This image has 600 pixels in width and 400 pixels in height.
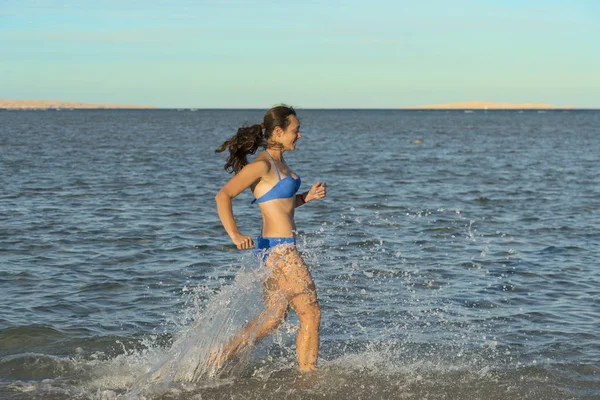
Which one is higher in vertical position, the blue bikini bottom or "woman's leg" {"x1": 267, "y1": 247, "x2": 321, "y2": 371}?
the blue bikini bottom

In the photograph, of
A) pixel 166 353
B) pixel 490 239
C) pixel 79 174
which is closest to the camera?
pixel 166 353

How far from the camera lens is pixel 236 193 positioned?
6938 mm

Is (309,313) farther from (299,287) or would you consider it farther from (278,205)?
(278,205)

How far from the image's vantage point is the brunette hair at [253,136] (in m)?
7.25

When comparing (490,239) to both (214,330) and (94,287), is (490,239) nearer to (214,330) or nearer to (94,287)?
(94,287)

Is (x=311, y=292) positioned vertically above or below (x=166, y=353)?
above

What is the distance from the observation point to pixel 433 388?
7.67 meters

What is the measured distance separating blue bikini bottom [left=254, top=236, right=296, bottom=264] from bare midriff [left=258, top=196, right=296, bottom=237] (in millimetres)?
43

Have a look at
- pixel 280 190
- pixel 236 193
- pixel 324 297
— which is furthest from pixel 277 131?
pixel 324 297

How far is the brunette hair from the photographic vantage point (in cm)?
725

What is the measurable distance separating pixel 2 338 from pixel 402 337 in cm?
425

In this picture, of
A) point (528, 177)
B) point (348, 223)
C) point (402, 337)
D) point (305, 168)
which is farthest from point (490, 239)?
point (305, 168)

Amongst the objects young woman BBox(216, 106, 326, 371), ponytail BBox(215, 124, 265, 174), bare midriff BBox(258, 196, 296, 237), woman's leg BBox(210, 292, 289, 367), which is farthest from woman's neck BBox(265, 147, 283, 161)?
woman's leg BBox(210, 292, 289, 367)

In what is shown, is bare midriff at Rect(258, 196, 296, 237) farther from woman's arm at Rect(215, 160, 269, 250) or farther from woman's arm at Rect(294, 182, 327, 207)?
woman's arm at Rect(215, 160, 269, 250)
